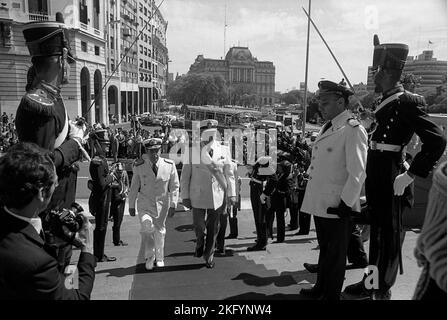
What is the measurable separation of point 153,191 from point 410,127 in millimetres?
3752

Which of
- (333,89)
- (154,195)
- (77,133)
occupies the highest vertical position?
(333,89)

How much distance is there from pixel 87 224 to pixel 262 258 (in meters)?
3.75

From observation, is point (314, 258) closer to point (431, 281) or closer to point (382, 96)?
point (382, 96)

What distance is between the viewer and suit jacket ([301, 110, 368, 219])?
345 centimetres

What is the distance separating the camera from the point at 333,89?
3.75 m

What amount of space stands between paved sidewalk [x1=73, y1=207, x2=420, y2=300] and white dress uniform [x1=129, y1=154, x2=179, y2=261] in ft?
1.74

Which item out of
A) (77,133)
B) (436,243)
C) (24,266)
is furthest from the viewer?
(77,133)

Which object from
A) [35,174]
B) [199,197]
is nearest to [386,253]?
[199,197]

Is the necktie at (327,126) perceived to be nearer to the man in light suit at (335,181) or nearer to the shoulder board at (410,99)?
the man in light suit at (335,181)

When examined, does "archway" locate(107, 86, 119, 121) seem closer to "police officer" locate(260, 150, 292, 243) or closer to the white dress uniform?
"police officer" locate(260, 150, 292, 243)

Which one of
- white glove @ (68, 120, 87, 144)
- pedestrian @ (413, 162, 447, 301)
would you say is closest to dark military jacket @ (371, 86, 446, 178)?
pedestrian @ (413, 162, 447, 301)

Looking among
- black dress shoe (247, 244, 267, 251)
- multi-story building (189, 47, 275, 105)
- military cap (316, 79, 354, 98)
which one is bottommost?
black dress shoe (247, 244, 267, 251)

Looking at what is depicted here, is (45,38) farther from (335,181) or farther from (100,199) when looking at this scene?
(100,199)

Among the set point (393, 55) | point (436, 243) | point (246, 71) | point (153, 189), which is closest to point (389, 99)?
point (393, 55)
